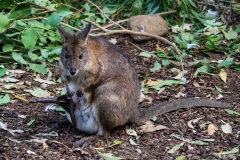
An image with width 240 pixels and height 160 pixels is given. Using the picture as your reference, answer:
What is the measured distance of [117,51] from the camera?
217 inches

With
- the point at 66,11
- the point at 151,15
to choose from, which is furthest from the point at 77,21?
the point at 151,15

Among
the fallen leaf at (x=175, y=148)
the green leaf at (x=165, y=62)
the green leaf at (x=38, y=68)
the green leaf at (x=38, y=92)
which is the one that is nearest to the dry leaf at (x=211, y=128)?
the fallen leaf at (x=175, y=148)

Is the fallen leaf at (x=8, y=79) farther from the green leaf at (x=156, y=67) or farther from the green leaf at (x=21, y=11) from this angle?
the green leaf at (x=156, y=67)

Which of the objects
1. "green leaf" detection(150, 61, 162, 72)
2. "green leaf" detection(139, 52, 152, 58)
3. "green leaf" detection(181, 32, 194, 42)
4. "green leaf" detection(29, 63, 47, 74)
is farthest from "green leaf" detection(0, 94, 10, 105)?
"green leaf" detection(181, 32, 194, 42)

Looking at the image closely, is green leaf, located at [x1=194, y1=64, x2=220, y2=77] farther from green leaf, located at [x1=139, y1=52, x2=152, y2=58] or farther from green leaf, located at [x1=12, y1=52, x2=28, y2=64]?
green leaf, located at [x1=12, y1=52, x2=28, y2=64]

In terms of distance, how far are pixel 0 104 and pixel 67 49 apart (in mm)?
1317

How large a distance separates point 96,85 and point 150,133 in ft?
2.40

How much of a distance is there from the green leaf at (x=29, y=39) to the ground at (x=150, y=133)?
1.17 feet

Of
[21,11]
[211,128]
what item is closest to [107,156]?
[211,128]

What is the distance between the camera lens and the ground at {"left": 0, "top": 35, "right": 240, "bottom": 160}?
15.9 ft

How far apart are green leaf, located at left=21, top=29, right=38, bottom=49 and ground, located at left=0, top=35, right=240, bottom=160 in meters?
0.36

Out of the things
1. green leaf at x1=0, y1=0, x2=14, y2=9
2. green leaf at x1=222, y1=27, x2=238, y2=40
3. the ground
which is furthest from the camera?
green leaf at x1=222, y1=27, x2=238, y2=40

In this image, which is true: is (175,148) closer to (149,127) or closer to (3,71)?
(149,127)

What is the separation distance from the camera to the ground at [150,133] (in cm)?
483
